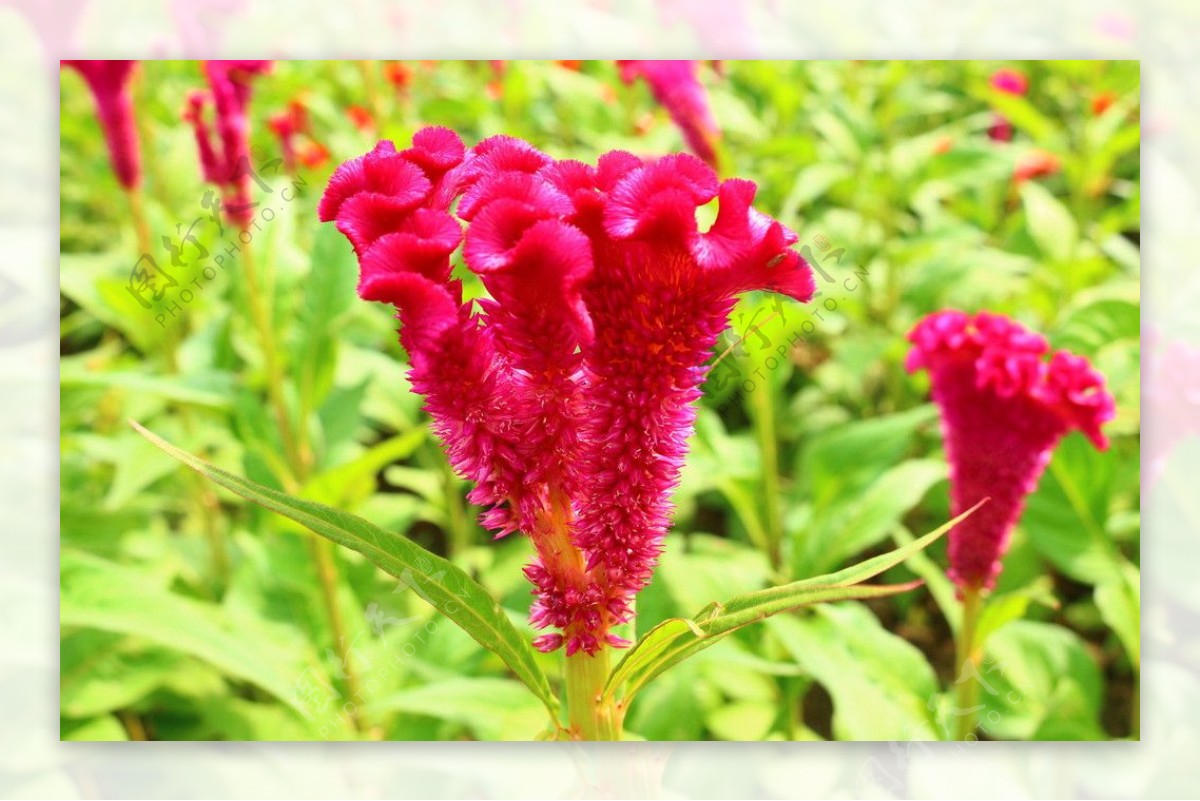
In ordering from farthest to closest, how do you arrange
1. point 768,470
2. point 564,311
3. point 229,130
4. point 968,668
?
point 768,470
point 229,130
point 968,668
point 564,311

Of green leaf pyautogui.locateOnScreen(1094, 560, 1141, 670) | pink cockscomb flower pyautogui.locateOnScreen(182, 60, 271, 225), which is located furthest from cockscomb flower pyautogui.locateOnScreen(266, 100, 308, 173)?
green leaf pyautogui.locateOnScreen(1094, 560, 1141, 670)

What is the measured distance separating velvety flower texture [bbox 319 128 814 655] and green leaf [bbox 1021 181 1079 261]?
3.97 feet

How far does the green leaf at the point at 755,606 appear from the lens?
66 cm

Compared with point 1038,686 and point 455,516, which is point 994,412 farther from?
point 455,516

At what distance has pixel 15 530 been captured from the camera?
1309mm

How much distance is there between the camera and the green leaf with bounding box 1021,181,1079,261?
67.6 inches

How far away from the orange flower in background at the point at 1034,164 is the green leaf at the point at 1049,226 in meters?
0.11

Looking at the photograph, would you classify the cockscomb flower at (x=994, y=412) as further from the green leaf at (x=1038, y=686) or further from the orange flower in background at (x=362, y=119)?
the orange flower in background at (x=362, y=119)

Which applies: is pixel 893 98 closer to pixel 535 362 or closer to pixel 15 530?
pixel 535 362

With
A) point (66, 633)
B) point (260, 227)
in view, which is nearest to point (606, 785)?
point (66, 633)

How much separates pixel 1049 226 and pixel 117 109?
1481mm

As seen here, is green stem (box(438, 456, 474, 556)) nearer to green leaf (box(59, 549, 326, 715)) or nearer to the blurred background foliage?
the blurred background foliage

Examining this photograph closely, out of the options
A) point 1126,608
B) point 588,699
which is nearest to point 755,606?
point 588,699

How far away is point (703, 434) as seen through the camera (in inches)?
66.9
